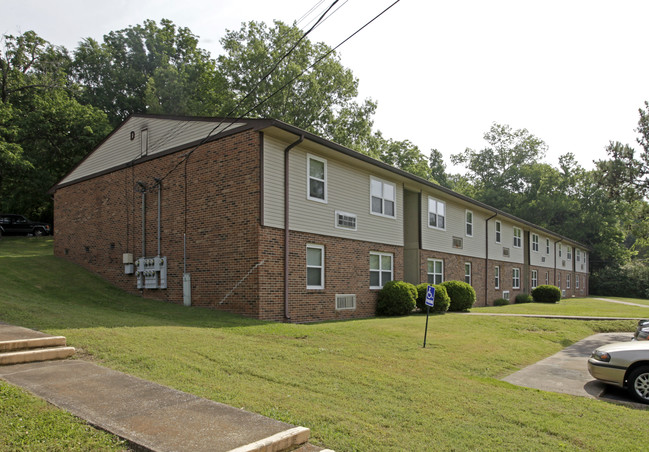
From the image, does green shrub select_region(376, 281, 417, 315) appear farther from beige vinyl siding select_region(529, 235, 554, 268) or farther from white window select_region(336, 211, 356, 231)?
beige vinyl siding select_region(529, 235, 554, 268)

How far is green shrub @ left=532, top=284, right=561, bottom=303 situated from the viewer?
3125 centimetres

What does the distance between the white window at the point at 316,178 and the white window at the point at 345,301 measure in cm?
321

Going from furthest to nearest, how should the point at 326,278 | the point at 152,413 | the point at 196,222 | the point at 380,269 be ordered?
1. the point at 380,269
2. the point at 326,278
3. the point at 196,222
4. the point at 152,413

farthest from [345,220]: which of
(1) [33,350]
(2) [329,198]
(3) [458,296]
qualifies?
(1) [33,350]

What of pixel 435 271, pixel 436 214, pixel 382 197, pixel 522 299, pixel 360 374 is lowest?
pixel 522 299

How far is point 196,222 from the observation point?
582 inches

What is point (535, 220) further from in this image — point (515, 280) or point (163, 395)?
point (163, 395)

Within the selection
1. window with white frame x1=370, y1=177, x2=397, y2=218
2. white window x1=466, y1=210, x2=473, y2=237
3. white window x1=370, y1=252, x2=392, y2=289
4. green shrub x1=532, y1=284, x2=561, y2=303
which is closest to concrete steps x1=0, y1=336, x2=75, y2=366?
white window x1=370, y1=252, x2=392, y2=289

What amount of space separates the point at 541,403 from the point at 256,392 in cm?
394

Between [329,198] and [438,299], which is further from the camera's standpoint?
[438,299]

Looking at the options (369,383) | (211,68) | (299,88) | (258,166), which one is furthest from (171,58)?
(369,383)

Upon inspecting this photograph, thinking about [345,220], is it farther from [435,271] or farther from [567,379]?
[567,379]

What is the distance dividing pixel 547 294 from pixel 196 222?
2512 centimetres

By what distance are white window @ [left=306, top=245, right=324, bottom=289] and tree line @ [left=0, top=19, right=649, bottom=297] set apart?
8.24m
